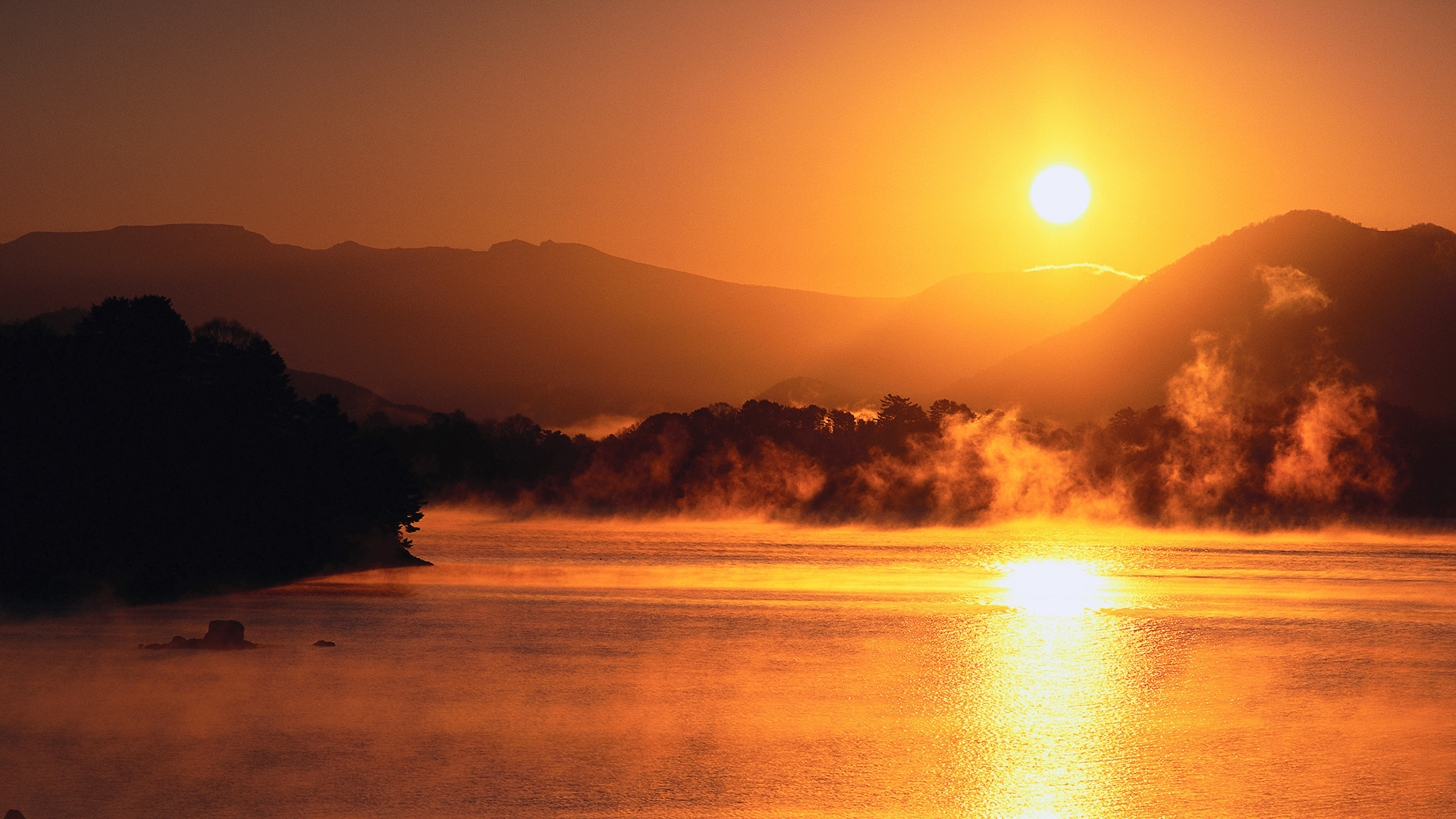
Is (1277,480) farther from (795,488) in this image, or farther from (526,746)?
(526,746)

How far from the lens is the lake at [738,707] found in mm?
18094

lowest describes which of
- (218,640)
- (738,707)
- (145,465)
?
(738,707)

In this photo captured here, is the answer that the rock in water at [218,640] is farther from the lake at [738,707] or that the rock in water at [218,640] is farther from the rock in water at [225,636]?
the lake at [738,707]

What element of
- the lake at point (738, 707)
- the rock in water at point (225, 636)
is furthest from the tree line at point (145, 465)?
the rock in water at point (225, 636)

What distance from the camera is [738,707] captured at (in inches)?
975

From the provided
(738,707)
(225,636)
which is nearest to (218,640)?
(225,636)

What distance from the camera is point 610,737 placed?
21844 mm

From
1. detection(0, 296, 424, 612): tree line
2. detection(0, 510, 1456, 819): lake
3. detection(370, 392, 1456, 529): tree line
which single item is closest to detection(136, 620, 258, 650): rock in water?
detection(0, 510, 1456, 819): lake

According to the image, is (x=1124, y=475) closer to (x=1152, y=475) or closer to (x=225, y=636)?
(x=1152, y=475)

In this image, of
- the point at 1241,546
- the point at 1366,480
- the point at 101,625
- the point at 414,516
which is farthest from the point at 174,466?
the point at 1366,480

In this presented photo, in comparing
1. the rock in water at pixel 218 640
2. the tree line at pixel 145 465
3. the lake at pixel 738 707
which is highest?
the tree line at pixel 145 465

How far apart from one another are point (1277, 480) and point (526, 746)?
556 ft

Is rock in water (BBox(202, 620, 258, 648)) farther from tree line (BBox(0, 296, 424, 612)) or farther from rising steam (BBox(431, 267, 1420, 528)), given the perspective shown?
rising steam (BBox(431, 267, 1420, 528))

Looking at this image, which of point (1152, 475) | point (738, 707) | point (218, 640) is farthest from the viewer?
point (1152, 475)
